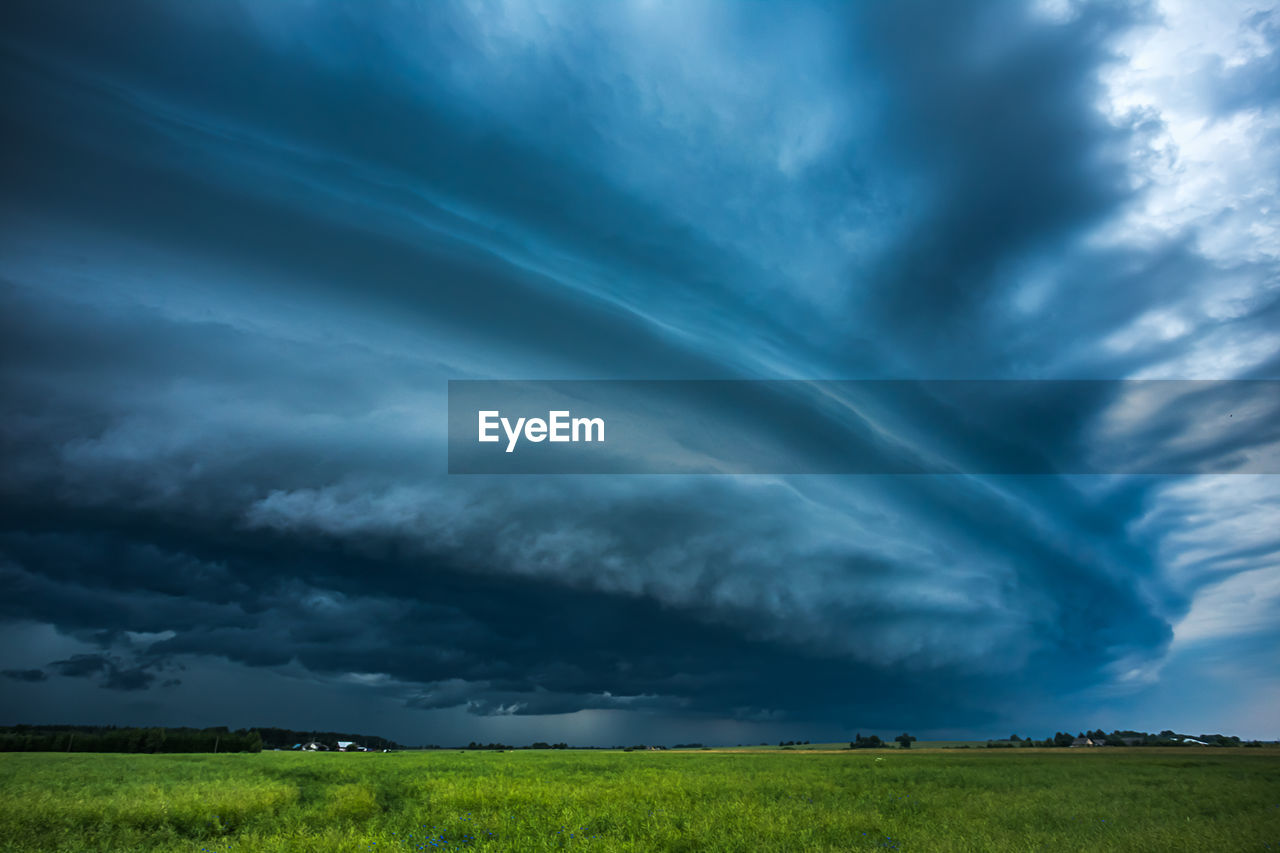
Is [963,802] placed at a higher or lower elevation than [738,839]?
lower

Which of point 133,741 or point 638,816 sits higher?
point 638,816

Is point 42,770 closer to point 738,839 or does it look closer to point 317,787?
point 317,787

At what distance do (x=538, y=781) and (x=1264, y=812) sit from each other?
37625mm

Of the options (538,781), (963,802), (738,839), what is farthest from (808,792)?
(738,839)

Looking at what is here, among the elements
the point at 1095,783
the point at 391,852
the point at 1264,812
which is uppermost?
the point at 391,852

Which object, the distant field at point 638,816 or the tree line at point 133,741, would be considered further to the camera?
the tree line at point 133,741

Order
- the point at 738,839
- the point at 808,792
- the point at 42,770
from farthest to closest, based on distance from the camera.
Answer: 1. the point at 42,770
2. the point at 808,792
3. the point at 738,839

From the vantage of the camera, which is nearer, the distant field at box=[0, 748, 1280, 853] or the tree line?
the distant field at box=[0, 748, 1280, 853]

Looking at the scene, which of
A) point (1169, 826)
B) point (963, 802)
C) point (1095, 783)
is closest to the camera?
point (1169, 826)

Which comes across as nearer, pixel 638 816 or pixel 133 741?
pixel 638 816

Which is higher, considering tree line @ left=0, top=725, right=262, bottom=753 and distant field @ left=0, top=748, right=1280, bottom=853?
distant field @ left=0, top=748, right=1280, bottom=853

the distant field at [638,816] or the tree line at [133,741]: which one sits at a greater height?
the distant field at [638,816]

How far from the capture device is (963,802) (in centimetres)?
3306

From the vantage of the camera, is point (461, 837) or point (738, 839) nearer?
point (738, 839)
